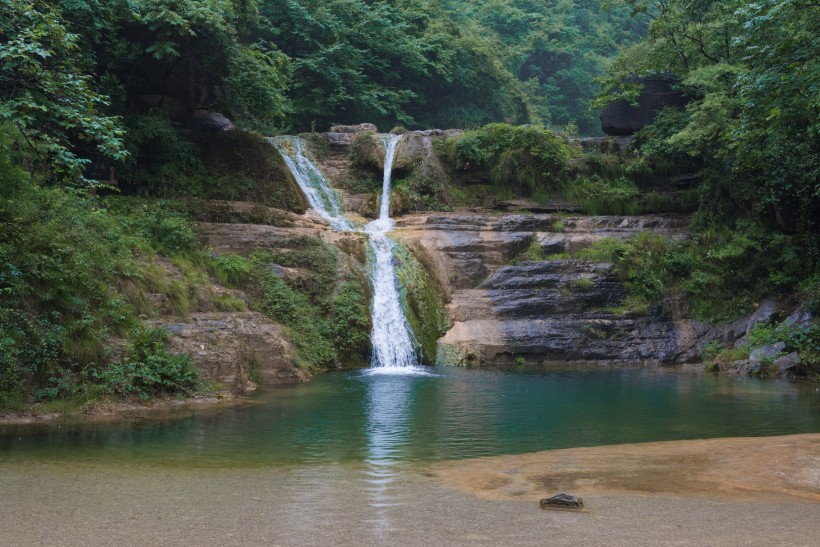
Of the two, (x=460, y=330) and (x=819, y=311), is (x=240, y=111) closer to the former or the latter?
(x=460, y=330)

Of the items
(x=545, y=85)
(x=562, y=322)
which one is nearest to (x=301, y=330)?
(x=562, y=322)

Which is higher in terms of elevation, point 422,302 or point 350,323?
point 422,302

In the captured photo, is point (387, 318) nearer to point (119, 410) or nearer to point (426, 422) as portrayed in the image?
point (426, 422)

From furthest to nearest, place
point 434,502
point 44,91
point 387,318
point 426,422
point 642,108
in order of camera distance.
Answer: point 642,108, point 387,318, point 426,422, point 44,91, point 434,502

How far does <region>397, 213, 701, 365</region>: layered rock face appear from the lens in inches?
781

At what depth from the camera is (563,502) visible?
6.00 metres

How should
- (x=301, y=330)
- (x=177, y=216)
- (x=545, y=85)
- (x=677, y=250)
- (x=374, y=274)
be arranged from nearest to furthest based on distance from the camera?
(x=301, y=330) < (x=177, y=216) < (x=374, y=274) < (x=677, y=250) < (x=545, y=85)

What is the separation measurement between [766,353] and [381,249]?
35.0 feet

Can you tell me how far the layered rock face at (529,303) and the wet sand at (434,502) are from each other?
441 inches

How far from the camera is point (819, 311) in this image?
1780 centimetres

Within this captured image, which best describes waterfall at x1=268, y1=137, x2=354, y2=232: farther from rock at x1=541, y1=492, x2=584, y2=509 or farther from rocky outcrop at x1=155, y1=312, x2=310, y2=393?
rock at x1=541, y1=492, x2=584, y2=509

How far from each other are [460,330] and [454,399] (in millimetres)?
6794

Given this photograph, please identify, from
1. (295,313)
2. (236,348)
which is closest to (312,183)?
(295,313)

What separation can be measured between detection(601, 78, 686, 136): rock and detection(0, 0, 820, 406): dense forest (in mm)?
588
